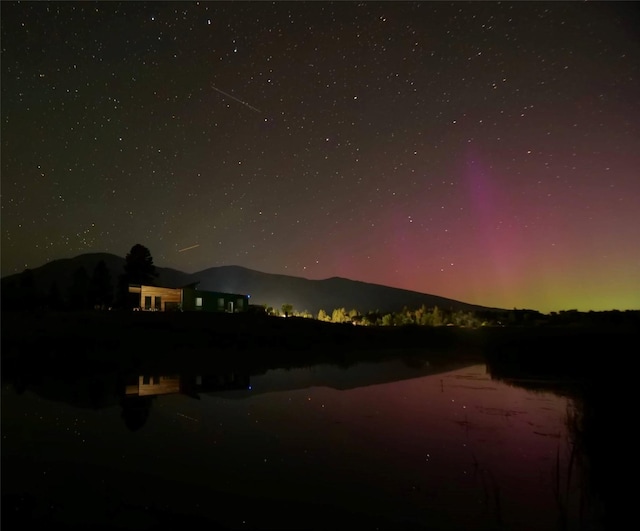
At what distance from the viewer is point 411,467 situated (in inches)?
487

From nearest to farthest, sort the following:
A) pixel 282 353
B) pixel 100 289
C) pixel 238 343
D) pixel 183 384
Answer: pixel 183 384, pixel 282 353, pixel 238 343, pixel 100 289

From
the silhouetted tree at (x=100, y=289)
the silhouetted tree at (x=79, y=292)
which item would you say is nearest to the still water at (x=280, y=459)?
the silhouetted tree at (x=79, y=292)

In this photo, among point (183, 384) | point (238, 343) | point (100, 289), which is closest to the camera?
point (183, 384)

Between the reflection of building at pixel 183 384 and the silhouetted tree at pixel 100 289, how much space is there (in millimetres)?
35753

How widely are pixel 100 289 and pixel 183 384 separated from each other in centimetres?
4074

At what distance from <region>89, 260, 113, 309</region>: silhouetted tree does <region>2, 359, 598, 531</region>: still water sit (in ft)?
122

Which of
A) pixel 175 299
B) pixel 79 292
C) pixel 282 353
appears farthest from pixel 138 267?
pixel 282 353

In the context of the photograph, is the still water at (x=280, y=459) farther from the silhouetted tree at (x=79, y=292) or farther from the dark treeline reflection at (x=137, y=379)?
the silhouetted tree at (x=79, y=292)

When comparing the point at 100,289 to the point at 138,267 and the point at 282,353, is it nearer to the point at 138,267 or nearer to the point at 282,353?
the point at 138,267

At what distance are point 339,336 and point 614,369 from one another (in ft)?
86.8

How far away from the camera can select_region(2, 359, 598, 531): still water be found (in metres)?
9.13

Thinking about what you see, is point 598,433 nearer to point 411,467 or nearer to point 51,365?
point 411,467

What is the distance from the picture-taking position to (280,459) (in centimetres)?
1274

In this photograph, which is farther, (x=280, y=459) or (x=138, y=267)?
(x=138, y=267)
